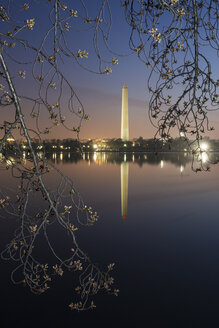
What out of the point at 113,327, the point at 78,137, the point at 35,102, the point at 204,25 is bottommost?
the point at 113,327

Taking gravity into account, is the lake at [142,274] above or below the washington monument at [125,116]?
below

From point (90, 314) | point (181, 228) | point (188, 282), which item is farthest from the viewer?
point (181, 228)

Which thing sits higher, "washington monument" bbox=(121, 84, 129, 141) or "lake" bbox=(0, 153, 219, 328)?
"washington monument" bbox=(121, 84, 129, 141)

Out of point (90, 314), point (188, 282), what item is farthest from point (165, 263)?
point (90, 314)

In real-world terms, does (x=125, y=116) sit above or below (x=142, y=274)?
above

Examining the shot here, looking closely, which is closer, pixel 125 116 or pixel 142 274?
pixel 142 274

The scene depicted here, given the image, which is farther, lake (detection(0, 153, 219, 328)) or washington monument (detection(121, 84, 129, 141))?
washington monument (detection(121, 84, 129, 141))

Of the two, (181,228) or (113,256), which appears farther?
(181,228)

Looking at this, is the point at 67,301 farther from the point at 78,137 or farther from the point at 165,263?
the point at 78,137

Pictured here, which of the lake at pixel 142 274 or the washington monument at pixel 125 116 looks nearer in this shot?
the lake at pixel 142 274

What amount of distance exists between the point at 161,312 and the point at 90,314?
7.52ft

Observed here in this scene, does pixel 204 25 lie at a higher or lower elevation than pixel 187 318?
higher

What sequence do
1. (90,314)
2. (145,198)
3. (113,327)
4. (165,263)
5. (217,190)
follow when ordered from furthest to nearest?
1. (217,190)
2. (145,198)
3. (165,263)
4. (90,314)
5. (113,327)

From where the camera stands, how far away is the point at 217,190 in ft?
108
